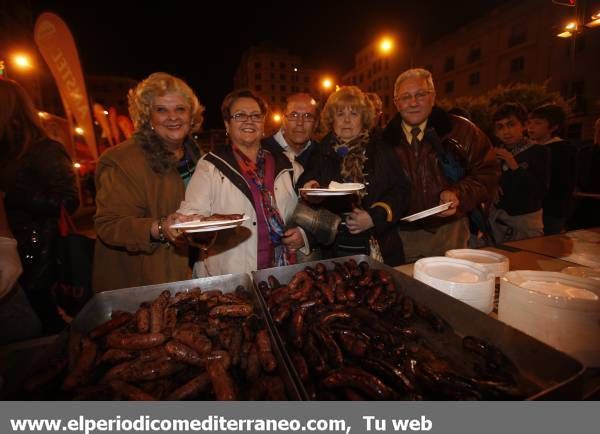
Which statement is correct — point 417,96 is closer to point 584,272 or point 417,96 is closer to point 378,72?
point 584,272

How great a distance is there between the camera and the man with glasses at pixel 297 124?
13.2 feet

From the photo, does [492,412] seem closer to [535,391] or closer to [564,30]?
[535,391]

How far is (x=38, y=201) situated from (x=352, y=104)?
3367 millimetres

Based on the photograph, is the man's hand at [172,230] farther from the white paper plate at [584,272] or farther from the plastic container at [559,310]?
the white paper plate at [584,272]

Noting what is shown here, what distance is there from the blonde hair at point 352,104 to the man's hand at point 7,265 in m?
3.02

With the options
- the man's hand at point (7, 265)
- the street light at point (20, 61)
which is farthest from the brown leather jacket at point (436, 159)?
the street light at point (20, 61)

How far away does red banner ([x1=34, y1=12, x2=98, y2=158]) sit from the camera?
6.68 metres

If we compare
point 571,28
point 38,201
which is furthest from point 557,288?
point 571,28

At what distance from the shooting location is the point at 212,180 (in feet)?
9.13

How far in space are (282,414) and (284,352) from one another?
0.96 ft

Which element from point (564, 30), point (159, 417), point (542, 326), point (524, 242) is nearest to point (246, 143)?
point (159, 417)

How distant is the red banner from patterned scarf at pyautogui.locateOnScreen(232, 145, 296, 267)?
280 inches

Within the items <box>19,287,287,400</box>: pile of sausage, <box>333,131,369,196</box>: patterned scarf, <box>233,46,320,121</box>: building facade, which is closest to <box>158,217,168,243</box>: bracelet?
<box>19,287,287,400</box>: pile of sausage

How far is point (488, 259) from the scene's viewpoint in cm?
231
